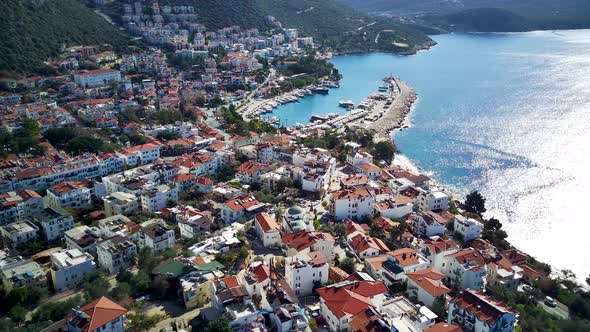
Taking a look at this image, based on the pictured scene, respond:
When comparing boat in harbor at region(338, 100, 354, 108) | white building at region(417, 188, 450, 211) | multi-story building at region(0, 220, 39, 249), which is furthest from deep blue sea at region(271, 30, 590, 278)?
multi-story building at region(0, 220, 39, 249)

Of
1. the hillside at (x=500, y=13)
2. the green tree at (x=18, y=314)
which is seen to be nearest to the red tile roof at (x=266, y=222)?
the green tree at (x=18, y=314)

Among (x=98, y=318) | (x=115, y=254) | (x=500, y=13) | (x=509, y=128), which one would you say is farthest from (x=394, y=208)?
(x=500, y=13)

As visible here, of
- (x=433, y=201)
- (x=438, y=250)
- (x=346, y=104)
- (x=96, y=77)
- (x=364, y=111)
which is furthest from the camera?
(x=346, y=104)

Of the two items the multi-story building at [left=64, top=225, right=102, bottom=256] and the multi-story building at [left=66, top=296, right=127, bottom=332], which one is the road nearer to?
the multi-story building at [left=66, top=296, right=127, bottom=332]

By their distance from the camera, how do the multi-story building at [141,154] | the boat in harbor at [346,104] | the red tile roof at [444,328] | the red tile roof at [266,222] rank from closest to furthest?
the red tile roof at [444,328] < the red tile roof at [266,222] < the multi-story building at [141,154] < the boat in harbor at [346,104]

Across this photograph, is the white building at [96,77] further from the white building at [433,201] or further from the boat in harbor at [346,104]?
the white building at [433,201]

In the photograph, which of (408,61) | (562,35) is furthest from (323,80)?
(562,35)

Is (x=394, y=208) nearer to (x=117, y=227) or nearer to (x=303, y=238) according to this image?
(x=303, y=238)

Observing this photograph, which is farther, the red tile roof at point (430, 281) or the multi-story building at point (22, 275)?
the multi-story building at point (22, 275)
